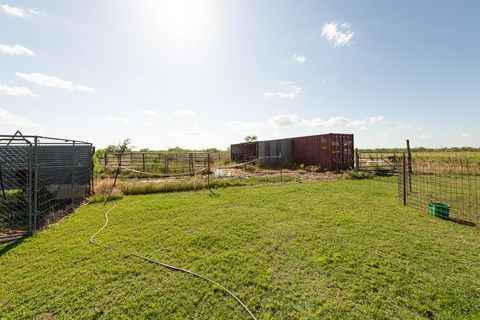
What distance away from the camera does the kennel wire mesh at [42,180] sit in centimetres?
536

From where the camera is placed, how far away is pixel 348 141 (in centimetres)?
1552

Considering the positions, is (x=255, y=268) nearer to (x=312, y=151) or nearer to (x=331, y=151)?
(x=331, y=151)

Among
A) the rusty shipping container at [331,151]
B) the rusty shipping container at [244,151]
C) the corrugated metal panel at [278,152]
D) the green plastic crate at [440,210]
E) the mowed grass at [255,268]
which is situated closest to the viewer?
the mowed grass at [255,268]

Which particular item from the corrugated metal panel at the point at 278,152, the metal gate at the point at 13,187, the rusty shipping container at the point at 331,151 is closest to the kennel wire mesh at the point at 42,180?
the metal gate at the point at 13,187

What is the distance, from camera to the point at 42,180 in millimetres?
6691

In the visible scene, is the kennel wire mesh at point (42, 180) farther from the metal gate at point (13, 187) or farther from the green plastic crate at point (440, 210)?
the green plastic crate at point (440, 210)

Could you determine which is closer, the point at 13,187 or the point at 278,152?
the point at 13,187

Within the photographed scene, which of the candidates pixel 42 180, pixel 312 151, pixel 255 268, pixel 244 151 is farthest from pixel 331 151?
pixel 42 180

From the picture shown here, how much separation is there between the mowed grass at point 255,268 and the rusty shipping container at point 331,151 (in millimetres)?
9981

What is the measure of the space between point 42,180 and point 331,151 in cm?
1554

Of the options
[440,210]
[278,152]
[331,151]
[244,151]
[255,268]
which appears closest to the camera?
[255,268]

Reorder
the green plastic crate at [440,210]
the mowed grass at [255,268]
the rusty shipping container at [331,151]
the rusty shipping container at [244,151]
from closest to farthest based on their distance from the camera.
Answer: the mowed grass at [255,268] < the green plastic crate at [440,210] < the rusty shipping container at [331,151] < the rusty shipping container at [244,151]

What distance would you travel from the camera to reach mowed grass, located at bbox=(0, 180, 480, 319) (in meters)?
2.28

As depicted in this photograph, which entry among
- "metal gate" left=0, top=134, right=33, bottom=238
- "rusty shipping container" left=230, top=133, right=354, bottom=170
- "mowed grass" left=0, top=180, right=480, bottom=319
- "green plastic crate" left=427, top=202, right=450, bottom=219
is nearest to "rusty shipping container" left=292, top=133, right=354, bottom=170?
"rusty shipping container" left=230, top=133, right=354, bottom=170
